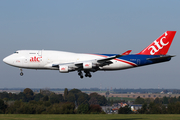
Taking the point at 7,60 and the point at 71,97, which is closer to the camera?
the point at 7,60

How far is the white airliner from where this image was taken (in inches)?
2099

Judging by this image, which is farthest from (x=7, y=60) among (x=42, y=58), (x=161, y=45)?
(x=161, y=45)

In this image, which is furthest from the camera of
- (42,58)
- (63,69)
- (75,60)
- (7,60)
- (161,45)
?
(161,45)

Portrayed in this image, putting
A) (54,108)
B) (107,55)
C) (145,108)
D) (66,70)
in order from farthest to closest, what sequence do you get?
(145,108) → (54,108) → (107,55) → (66,70)

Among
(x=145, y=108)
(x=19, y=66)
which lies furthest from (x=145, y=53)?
(x=145, y=108)

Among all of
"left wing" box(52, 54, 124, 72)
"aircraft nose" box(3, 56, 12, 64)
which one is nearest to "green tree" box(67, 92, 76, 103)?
"aircraft nose" box(3, 56, 12, 64)

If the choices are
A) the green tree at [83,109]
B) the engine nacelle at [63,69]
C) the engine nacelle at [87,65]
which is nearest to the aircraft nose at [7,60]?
the engine nacelle at [63,69]

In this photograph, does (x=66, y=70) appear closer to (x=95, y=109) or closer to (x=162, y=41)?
(x=162, y=41)

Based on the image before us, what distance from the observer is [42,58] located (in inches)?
2122

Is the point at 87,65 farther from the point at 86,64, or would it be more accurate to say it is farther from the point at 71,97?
the point at 71,97

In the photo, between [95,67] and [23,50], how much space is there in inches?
571

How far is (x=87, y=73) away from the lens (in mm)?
57406

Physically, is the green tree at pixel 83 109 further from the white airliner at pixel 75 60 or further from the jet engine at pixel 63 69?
the jet engine at pixel 63 69

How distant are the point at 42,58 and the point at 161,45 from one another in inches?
1018
